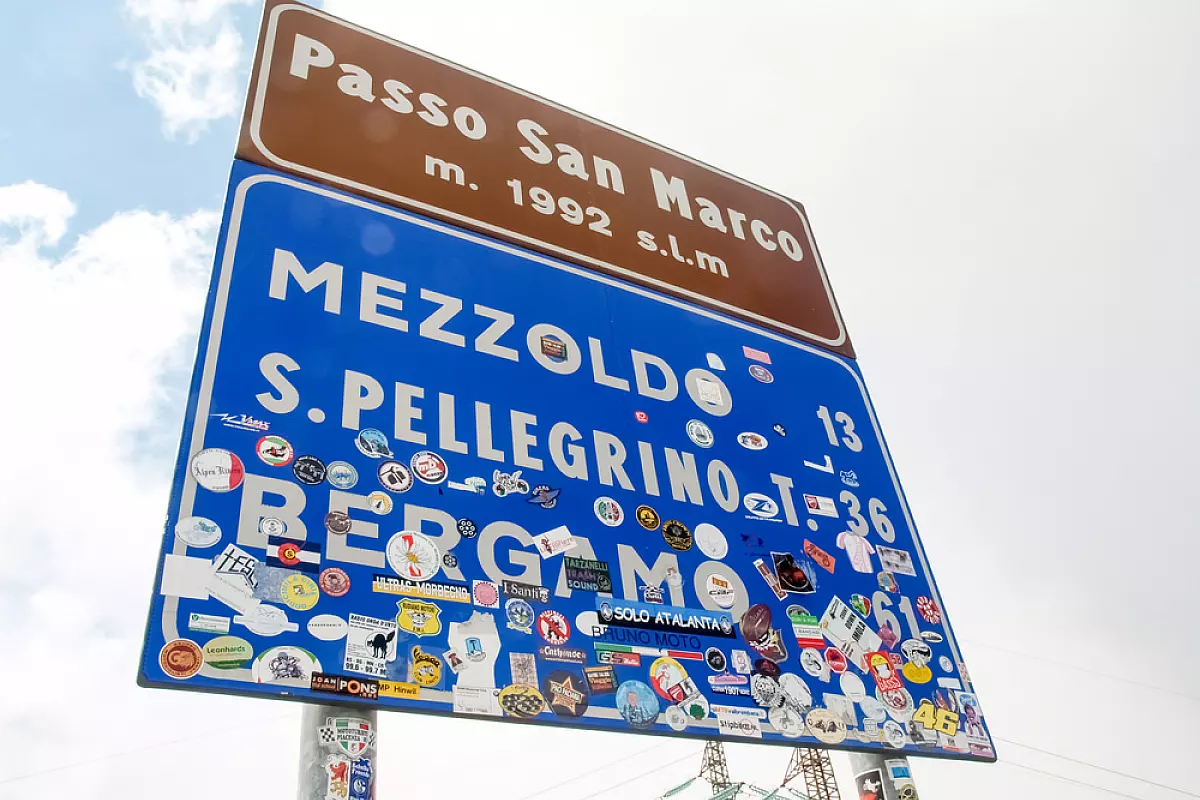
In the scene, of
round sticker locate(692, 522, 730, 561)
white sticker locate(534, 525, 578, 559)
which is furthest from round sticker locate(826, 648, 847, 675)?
white sticker locate(534, 525, 578, 559)

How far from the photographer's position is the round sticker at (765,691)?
274 centimetres

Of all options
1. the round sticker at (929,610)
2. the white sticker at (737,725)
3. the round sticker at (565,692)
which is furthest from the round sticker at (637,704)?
the round sticker at (929,610)

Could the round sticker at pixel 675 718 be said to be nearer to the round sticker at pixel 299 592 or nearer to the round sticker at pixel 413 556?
the round sticker at pixel 413 556

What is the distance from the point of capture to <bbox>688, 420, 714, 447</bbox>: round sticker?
352 cm

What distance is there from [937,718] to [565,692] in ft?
4.79

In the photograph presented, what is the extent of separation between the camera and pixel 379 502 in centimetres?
255

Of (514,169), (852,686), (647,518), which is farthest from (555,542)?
(514,169)

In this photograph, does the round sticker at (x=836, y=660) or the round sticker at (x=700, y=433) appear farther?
the round sticker at (x=700, y=433)

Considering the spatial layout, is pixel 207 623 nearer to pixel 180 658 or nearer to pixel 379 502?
pixel 180 658

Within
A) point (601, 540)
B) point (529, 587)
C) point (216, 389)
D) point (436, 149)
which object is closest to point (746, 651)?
point (601, 540)

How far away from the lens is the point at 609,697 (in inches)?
97.4

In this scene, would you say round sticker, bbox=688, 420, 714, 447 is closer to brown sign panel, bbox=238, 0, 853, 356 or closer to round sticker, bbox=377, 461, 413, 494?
brown sign panel, bbox=238, 0, 853, 356

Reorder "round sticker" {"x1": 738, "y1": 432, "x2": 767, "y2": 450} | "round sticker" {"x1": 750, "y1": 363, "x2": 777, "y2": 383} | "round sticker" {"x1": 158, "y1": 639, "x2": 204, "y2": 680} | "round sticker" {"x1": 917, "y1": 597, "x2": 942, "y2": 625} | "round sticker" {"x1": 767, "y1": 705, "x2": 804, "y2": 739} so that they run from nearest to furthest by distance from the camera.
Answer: "round sticker" {"x1": 158, "y1": 639, "x2": 204, "y2": 680}
"round sticker" {"x1": 767, "y1": 705, "x2": 804, "y2": 739}
"round sticker" {"x1": 917, "y1": 597, "x2": 942, "y2": 625}
"round sticker" {"x1": 738, "y1": 432, "x2": 767, "y2": 450}
"round sticker" {"x1": 750, "y1": 363, "x2": 777, "y2": 383}

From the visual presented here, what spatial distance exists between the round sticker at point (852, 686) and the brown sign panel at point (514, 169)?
6.13 ft
